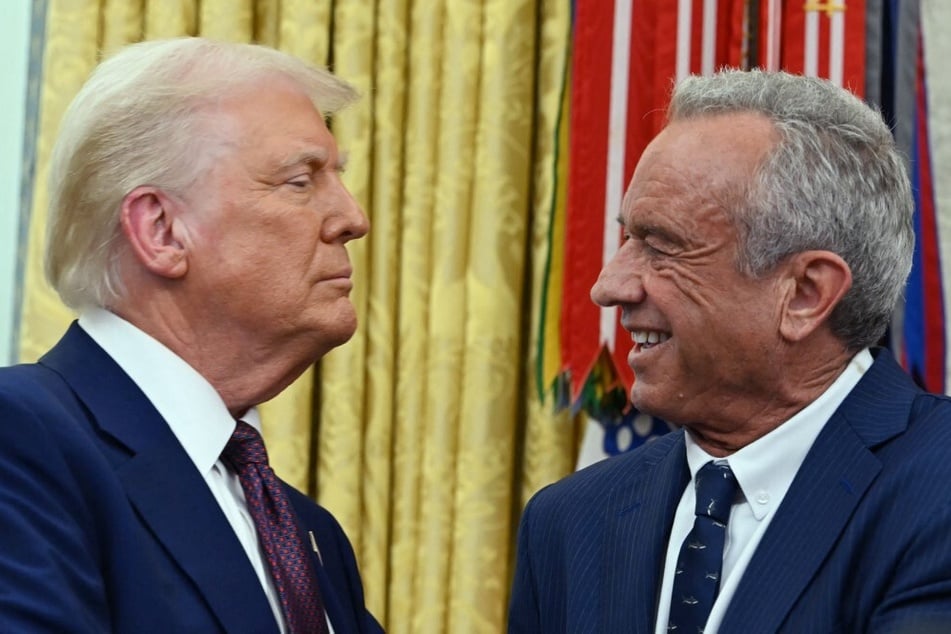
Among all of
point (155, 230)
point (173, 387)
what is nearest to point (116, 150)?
point (155, 230)

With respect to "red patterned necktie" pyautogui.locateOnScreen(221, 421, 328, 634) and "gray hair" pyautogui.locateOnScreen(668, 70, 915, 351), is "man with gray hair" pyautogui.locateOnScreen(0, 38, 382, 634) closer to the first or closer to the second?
"red patterned necktie" pyautogui.locateOnScreen(221, 421, 328, 634)

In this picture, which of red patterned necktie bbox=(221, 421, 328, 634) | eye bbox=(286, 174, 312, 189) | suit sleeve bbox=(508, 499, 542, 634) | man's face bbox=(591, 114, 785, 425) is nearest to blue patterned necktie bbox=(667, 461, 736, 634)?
man's face bbox=(591, 114, 785, 425)

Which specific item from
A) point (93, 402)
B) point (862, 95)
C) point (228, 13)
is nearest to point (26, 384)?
point (93, 402)

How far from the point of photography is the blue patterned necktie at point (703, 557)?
7.49 ft

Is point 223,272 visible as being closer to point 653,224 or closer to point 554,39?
point 653,224

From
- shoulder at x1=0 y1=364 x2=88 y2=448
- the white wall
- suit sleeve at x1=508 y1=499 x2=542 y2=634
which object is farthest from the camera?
the white wall

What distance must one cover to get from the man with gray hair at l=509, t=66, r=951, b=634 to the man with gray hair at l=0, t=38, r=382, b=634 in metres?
0.49

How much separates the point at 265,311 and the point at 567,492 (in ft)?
2.07

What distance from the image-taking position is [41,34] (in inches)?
152

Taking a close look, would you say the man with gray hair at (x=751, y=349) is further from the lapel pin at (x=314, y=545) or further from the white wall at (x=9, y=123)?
the white wall at (x=9, y=123)

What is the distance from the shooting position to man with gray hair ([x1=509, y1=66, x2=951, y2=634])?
2.29 metres

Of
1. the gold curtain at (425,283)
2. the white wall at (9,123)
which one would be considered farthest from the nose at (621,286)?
the white wall at (9,123)

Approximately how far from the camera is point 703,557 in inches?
91.1

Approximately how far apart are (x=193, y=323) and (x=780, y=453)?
974 mm
